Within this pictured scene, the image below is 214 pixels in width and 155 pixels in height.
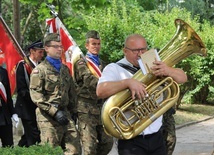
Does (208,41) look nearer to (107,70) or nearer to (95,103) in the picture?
(95,103)

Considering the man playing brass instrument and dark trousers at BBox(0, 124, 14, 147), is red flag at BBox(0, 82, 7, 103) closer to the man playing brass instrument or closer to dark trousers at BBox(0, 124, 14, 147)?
dark trousers at BBox(0, 124, 14, 147)

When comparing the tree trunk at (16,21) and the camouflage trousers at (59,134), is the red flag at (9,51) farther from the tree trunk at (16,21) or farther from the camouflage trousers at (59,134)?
the tree trunk at (16,21)

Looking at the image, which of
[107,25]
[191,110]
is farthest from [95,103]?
[191,110]

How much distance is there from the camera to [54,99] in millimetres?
6402

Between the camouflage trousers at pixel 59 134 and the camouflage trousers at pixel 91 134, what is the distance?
17.2 inches

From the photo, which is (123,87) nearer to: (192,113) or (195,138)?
(195,138)

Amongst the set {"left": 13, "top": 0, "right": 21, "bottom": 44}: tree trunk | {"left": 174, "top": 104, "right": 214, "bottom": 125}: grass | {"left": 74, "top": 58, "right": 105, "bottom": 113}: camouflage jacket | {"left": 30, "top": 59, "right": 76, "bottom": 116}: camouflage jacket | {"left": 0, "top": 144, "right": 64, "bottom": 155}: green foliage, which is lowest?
{"left": 174, "top": 104, "right": 214, "bottom": 125}: grass

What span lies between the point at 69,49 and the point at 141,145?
2967mm

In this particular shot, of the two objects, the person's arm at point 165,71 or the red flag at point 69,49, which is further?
the red flag at point 69,49

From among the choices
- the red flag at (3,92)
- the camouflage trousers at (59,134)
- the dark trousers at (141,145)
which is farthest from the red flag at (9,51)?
the dark trousers at (141,145)

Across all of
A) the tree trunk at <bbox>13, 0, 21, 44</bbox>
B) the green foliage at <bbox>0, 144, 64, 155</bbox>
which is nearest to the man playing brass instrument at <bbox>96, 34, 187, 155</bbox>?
Answer: the green foliage at <bbox>0, 144, 64, 155</bbox>

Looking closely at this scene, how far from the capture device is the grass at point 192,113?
16222 mm

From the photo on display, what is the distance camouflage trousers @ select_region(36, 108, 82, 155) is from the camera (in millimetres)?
6336

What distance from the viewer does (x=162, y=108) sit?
5090 mm
